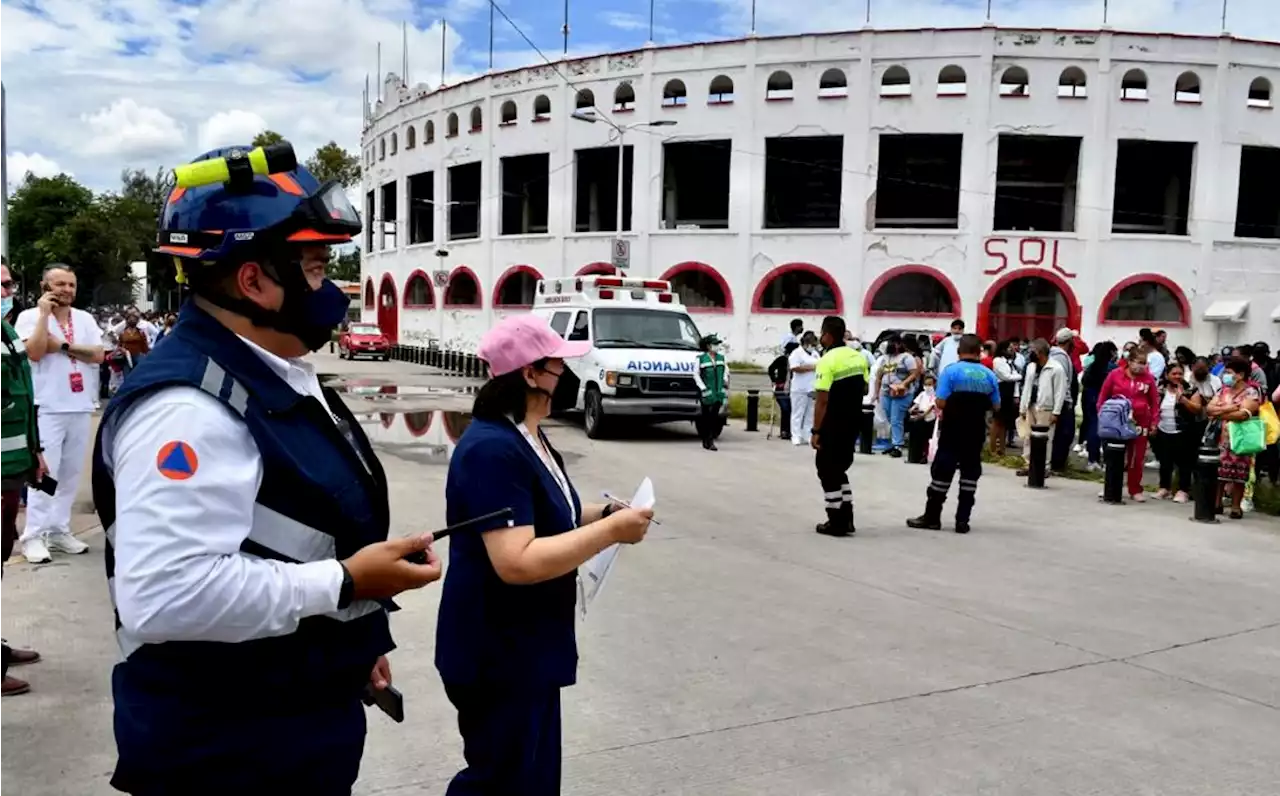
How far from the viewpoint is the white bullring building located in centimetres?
3506

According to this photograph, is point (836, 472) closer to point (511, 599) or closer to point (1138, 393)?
point (1138, 393)

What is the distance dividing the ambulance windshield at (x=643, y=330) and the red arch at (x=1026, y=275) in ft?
70.7

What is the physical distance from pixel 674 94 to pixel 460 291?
46.6 feet

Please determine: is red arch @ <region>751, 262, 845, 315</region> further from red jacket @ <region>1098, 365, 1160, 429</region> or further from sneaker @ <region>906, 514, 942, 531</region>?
sneaker @ <region>906, 514, 942, 531</region>

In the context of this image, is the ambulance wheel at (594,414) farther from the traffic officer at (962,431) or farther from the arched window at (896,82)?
the arched window at (896,82)

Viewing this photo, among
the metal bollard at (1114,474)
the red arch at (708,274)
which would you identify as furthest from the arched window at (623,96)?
the metal bollard at (1114,474)

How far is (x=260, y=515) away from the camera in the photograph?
190cm

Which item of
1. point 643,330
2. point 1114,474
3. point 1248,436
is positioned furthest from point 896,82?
point 1248,436

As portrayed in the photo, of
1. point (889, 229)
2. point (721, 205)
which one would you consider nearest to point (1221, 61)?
point (889, 229)

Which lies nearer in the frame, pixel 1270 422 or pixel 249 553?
pixel 249 553

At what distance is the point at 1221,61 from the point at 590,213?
24.3 metres

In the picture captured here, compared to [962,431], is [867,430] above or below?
below

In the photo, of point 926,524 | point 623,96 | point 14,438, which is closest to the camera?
point 14,438

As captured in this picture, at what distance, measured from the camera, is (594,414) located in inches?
639
